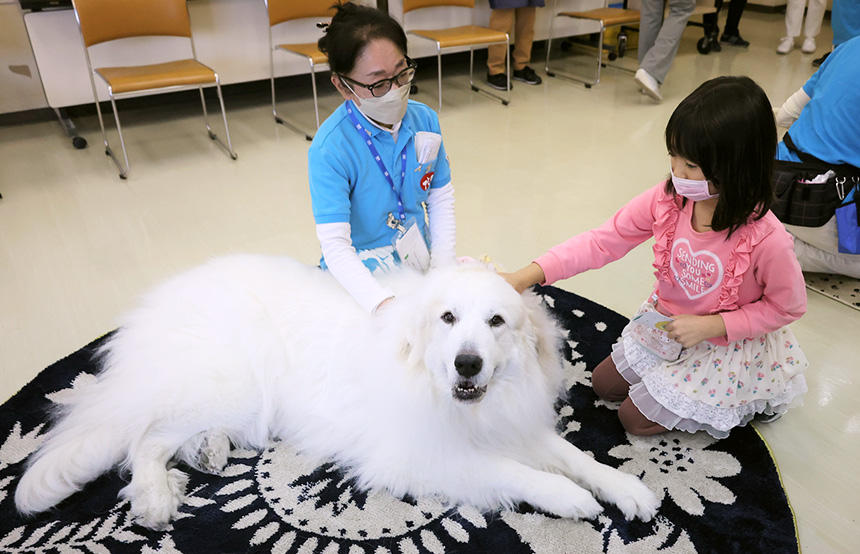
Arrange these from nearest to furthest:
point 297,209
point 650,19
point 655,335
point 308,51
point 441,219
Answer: point 655,335 → point 441,219 → point 297,209 → point 308,51 → point 650,19

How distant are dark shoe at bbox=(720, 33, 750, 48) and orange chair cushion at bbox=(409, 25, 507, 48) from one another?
3733 mm

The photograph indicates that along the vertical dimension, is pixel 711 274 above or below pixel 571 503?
above

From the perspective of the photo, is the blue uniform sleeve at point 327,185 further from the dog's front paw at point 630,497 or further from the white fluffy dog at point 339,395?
the dog's front paw at point 630,497

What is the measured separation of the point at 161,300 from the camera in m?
2.17

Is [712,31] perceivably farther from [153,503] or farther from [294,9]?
[153,503]

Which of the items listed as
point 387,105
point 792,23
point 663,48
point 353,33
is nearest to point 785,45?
point 792,23

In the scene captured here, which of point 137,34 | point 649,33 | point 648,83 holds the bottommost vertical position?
point 648,83

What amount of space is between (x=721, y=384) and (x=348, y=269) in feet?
4.15

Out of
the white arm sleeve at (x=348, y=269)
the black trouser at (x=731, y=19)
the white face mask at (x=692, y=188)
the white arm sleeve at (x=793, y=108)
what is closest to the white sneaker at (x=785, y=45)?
the black trouser at (x=731, y=19)

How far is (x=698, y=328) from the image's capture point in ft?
6.25

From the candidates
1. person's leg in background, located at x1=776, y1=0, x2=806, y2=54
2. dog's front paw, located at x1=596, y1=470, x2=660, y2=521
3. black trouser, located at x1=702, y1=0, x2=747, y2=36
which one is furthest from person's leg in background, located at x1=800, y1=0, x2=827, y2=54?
dog's front paw, located at x1=596, y1=470, x2=660, y2=521

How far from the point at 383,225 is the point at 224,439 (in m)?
0.94

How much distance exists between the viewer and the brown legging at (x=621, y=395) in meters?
2.16

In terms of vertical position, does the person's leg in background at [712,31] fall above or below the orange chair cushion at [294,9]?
below
